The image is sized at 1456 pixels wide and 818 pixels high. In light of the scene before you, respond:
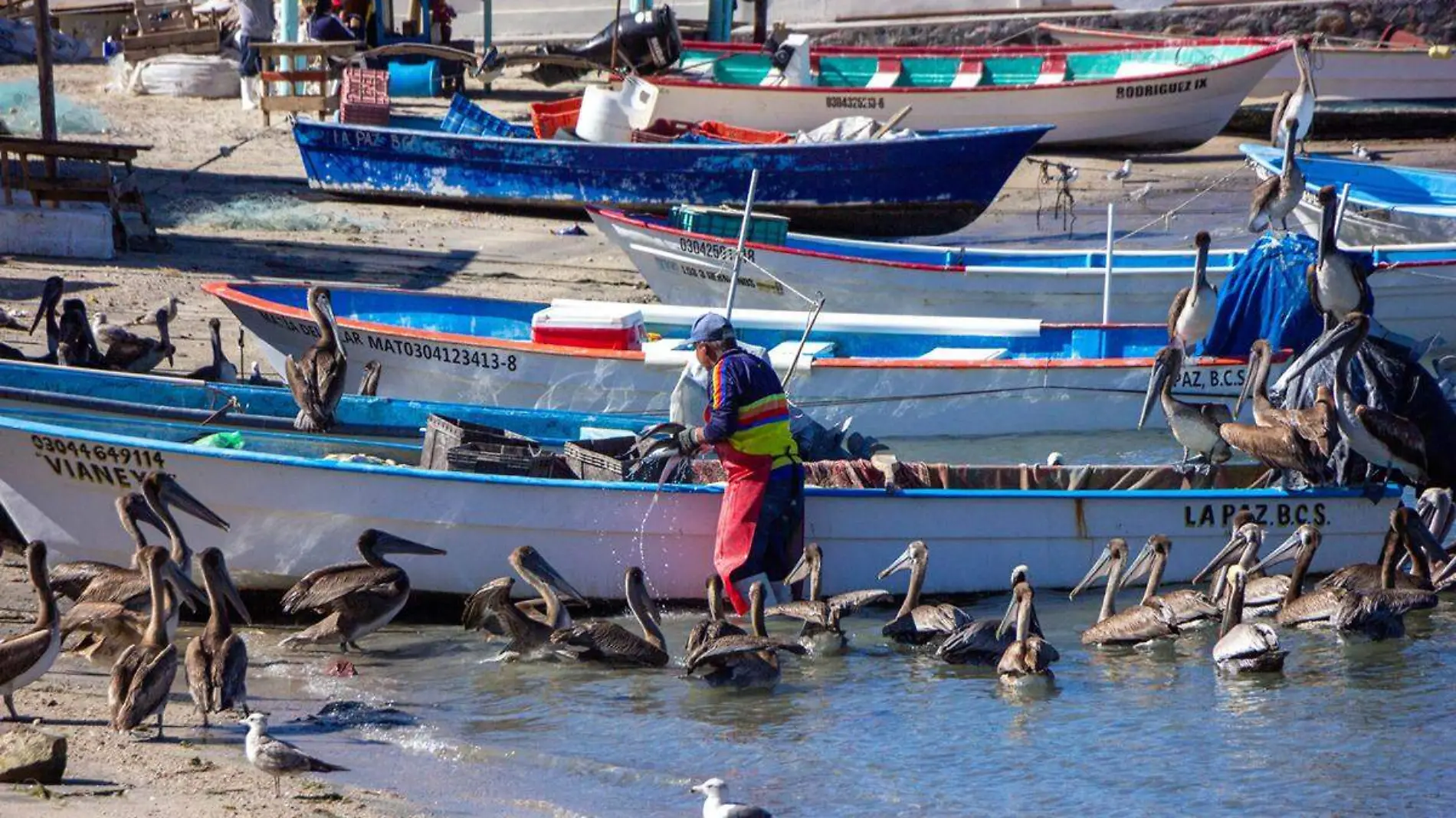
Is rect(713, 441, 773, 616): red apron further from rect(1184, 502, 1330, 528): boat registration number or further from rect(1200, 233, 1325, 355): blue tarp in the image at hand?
rect(1200, 233, 1325, 355): blue tarp

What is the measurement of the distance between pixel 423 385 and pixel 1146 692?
6471 mm

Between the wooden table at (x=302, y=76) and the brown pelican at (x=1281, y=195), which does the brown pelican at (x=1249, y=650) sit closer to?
the brown pelican at (x=1281, y=195)

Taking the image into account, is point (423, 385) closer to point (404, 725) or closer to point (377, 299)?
point (377, 299)

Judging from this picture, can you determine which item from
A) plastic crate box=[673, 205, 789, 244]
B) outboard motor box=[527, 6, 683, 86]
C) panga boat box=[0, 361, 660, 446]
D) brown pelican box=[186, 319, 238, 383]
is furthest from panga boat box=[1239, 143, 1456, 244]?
brown pelican box=[186, 319, 238, 383]

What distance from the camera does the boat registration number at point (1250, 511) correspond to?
424 inches

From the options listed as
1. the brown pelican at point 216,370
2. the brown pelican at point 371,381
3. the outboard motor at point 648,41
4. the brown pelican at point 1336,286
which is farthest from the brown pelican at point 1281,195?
the outboard motor at point 648,41

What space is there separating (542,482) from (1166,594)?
11.2 ft

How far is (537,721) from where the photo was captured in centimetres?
875

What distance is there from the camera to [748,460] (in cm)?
991

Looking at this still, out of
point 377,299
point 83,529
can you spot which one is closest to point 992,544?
point 83,529

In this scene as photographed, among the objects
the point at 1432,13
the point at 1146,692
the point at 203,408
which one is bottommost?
the point at 1146,692

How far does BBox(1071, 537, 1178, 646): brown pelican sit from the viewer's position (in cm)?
990

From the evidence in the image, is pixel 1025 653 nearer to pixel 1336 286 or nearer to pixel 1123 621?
pixel 1123 621

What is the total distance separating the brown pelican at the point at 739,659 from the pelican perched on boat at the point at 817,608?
1.28 ft
